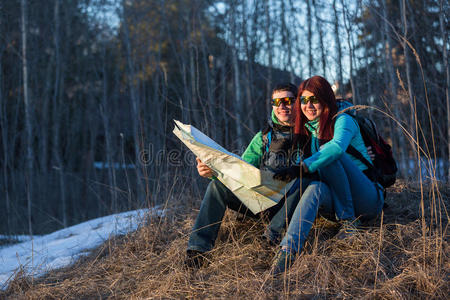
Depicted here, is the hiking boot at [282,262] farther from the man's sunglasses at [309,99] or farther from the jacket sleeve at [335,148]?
the man's sunglasses at [309,99]

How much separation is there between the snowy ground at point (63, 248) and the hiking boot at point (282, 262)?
1510 mm

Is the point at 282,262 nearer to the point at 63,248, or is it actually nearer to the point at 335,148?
the point at 335,148

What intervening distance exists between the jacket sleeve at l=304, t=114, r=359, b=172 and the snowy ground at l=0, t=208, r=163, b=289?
68.3 inches

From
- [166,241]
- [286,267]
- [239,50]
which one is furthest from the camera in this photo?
[239,50]

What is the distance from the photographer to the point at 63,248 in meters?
3.82

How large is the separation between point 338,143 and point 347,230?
562 mm

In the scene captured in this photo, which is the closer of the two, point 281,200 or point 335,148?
point 335,148

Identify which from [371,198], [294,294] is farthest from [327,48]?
[294,294]

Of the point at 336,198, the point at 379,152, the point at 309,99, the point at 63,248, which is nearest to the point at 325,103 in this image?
the point at 309,99

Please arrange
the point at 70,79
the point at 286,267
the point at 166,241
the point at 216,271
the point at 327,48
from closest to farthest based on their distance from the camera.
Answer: the point at 286,267
the point at 216,271
the point at 166,241
the point at 327,48
the point at 70,79

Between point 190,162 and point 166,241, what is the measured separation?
3.63 ft

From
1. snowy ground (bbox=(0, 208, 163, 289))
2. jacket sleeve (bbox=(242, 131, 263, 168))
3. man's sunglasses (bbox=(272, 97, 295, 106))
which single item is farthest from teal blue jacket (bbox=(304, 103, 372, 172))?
snowy ground (bbox=(0, 208, 163, 289))

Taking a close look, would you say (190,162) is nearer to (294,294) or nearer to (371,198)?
(371,198)

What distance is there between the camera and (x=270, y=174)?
7.23 ft
